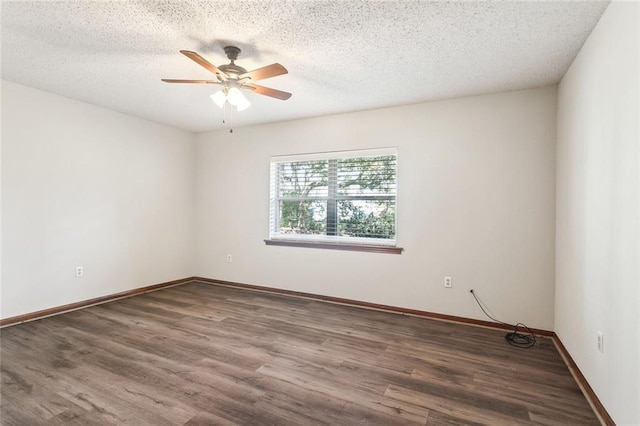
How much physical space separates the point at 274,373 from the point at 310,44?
8.16ft

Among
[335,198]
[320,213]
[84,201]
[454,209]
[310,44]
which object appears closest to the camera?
[310,44]

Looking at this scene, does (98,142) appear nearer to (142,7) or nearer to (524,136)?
(142,7)

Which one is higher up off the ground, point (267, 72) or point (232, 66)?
point (232, 66)

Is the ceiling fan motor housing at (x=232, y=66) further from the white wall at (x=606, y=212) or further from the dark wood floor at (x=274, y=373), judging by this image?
the white wall at (x=606, y=212)

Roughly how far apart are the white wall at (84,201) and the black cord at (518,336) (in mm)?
4429

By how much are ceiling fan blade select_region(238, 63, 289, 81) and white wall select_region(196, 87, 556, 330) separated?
189 cm

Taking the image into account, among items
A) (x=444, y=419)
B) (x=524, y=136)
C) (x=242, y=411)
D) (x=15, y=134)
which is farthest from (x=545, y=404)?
(x=15, y=134)

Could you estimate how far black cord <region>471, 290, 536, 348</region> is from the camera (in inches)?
114

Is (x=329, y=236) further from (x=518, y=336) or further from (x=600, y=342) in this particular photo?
(x=600, y=342)

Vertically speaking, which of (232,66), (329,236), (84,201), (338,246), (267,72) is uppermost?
(232,66)

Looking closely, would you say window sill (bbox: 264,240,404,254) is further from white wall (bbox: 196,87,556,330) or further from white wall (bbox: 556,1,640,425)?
white wall (bbox: 556,1,640,425)

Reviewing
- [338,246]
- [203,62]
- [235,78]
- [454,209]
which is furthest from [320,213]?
[203,62]

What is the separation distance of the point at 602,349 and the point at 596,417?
0.39 m

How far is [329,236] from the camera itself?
4289 millimetres
